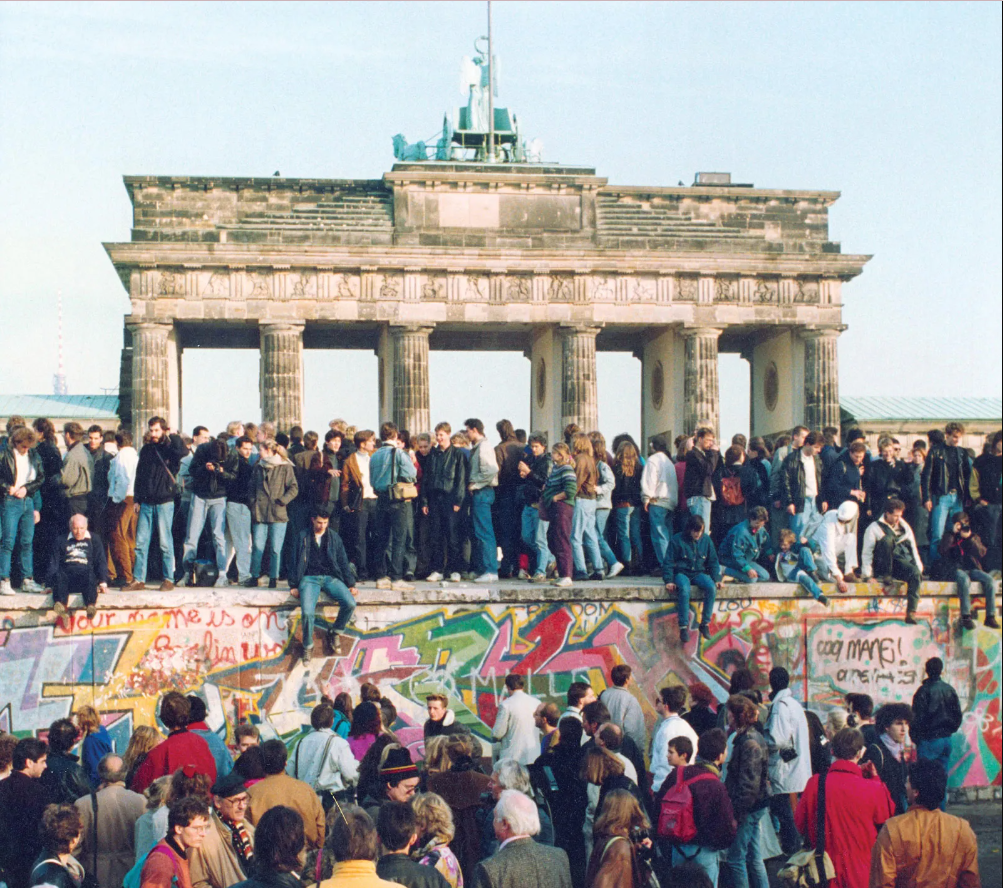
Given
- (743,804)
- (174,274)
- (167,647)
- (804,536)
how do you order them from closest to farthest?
(743,804), (167,647), (804,536), (174,274)

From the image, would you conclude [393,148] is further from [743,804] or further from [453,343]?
[743,804]

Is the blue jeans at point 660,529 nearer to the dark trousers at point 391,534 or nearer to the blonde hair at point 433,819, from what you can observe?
the dark trousers at point 391,534

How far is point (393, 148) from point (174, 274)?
9.55 meters

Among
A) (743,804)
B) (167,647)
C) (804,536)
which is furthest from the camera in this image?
(804,536)

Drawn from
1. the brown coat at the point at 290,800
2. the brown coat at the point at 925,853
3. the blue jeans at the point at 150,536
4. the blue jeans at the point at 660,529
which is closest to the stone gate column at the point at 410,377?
the blue jeans at the point at 660,529

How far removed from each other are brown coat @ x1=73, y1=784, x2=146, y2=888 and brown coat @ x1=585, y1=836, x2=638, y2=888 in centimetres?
327

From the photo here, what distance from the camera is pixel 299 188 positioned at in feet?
139

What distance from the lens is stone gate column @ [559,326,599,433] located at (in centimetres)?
4291

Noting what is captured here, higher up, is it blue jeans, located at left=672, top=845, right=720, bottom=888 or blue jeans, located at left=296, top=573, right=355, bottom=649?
blue jeans, located at left=296, top=573, right=355, bottom=649

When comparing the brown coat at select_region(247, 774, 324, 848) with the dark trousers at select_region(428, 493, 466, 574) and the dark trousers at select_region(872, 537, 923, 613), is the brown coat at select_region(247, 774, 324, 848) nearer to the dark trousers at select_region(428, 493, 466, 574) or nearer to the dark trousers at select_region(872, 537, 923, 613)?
the dark trousers at select_region(428, 493, 466, 574)

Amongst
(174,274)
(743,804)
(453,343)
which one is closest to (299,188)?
(174,274)

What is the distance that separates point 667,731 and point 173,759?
3842 mm

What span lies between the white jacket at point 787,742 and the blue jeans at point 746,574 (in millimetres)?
3682

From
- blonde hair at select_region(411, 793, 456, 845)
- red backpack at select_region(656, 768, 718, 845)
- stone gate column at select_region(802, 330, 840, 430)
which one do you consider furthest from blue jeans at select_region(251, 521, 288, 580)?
stone gate column at select_region(802, 330, 840, 430)
